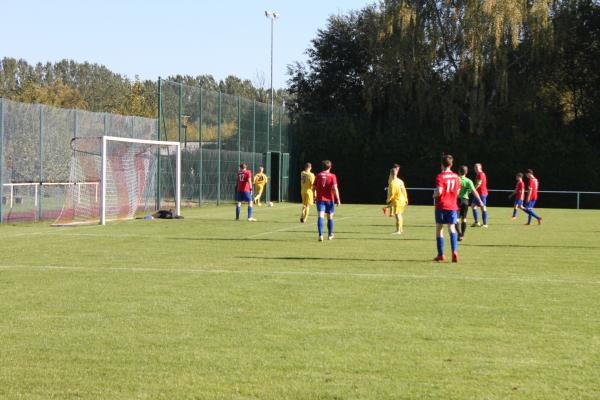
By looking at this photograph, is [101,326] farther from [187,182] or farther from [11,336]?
[187,182]

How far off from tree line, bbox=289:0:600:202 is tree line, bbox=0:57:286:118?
1520 inches

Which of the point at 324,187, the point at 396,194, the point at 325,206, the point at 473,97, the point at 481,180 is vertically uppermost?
the point at 473,97

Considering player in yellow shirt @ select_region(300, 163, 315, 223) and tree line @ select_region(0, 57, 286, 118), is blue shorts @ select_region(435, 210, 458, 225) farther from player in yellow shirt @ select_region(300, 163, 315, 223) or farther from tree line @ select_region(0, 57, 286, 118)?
tree line @ select_region(0, 57, 286, 118)

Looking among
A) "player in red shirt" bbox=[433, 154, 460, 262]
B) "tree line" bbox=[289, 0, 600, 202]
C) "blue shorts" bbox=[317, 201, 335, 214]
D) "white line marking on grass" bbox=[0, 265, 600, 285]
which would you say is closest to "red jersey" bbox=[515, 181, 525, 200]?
"blue shorts" bbox=[317, 201, 335, 214]

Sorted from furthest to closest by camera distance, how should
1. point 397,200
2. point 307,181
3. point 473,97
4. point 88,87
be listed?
point 88,87, point 473,97, point 307,181, point 397,200

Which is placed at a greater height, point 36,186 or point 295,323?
point 36,186

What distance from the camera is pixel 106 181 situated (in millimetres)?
28141

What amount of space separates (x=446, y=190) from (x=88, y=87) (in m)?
121

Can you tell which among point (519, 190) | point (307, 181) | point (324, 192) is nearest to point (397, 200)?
point (307, 181)

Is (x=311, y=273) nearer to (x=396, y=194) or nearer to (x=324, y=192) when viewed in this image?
(x=324, y=192)

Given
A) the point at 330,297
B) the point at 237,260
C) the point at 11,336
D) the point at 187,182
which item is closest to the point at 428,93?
the point at 187,182

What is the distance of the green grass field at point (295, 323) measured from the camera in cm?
670

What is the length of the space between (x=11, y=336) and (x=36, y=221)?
19082 millimetres

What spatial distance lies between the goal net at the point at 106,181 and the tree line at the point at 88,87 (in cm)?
5245
